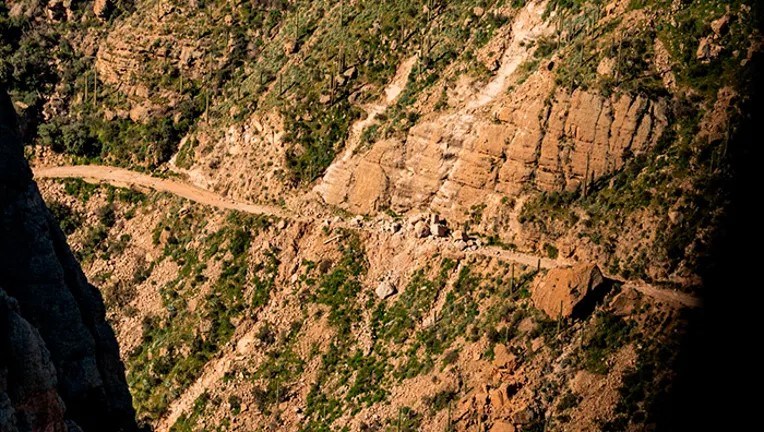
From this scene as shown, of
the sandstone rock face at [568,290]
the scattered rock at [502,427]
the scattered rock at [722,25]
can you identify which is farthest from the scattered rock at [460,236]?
the scattered rock at [722,25]

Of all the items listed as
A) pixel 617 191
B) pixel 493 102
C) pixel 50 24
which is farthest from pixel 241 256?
pixel 50 24

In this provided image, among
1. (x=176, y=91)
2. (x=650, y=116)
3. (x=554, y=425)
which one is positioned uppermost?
(x=176, y=91)

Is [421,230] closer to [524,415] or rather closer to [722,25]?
[524,415]

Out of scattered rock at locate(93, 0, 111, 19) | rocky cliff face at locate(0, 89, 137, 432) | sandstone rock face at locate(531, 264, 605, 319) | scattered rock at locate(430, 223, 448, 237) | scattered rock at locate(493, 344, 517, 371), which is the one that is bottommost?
scattered rock at locate(493, 344, 517, 371)

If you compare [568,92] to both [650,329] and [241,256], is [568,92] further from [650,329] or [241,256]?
[241,256]

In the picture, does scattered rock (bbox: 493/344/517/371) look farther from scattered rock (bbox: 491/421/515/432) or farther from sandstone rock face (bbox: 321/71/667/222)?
sandstone rock face (bbox: 321/71/667/222)

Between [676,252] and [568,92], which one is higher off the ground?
[568,92]

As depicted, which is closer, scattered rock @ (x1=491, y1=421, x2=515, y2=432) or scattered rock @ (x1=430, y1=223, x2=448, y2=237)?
scattered rock @ (x1=491, y1=421, x2=515, y2=432)

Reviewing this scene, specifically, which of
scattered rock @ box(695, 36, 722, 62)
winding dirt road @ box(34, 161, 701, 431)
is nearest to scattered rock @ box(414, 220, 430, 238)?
winding dirt road @ box(34, 161, 701, 431)
